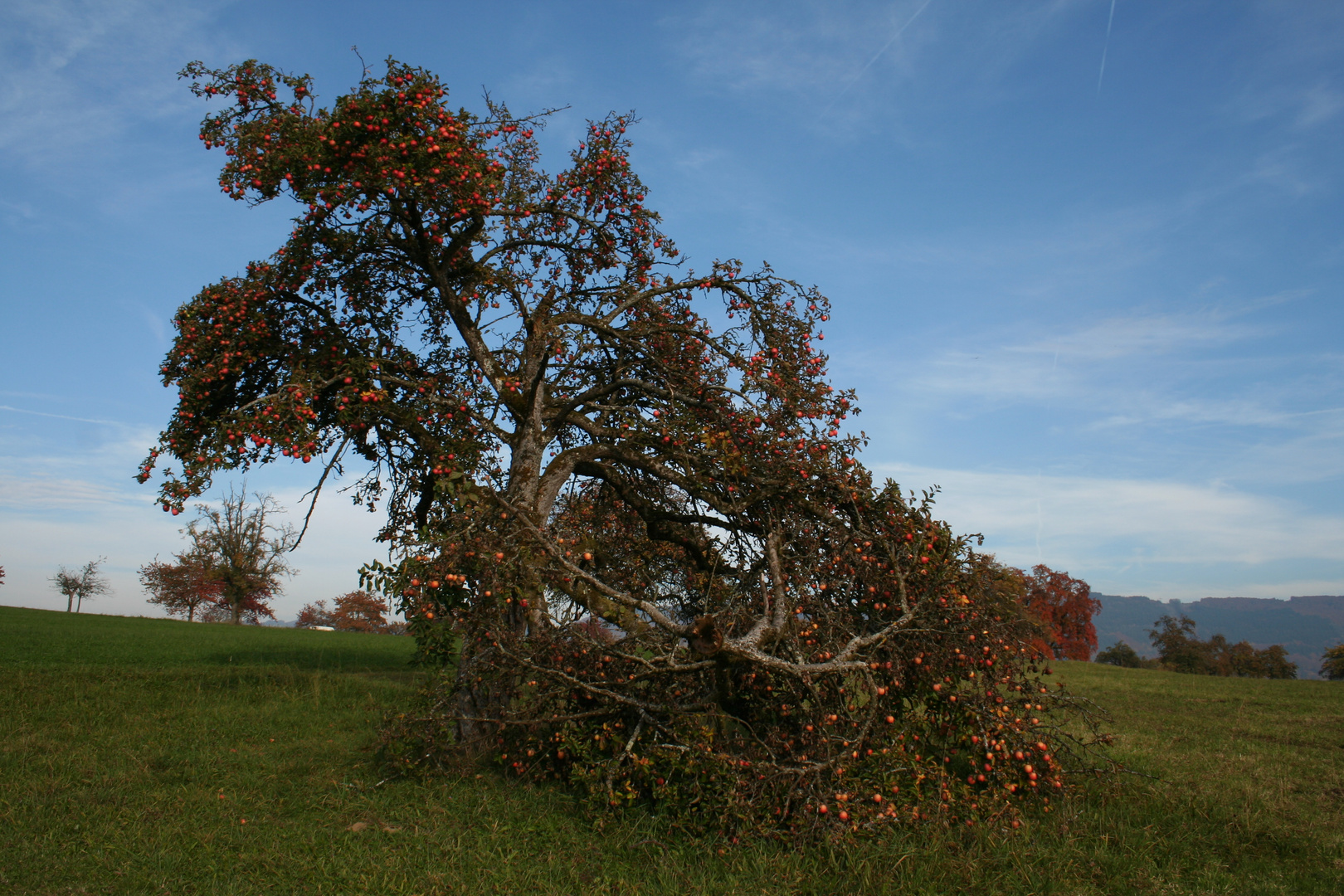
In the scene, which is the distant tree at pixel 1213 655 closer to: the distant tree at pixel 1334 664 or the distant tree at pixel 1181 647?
the distant tree at pixel 1181 647

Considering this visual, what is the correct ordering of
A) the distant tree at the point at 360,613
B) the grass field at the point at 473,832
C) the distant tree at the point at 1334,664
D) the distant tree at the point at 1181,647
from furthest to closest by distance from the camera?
the distant tree at the point at 360,613 < the distant tree at the point at 1181,647 < the distant tree at the point at 1334,664 < the grass field at the point at 473,832

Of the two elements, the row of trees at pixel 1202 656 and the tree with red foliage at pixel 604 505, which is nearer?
→ the tree with red foliage at pixel 604 505

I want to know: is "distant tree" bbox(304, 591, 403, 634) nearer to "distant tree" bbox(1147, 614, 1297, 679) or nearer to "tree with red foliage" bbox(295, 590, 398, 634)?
"tree with red foliage" bbox(295, 590, 398, 634)

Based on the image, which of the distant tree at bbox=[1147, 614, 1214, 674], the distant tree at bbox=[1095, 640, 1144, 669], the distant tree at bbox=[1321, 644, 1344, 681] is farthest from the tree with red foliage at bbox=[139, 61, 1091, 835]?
the distant tree at bbox=[1095, 640, 1144, 669]

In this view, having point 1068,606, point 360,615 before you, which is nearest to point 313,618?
point 360,615

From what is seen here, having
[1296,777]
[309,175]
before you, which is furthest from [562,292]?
[1296,777]

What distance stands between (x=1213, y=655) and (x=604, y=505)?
58237 mm

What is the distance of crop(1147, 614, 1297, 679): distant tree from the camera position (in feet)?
143

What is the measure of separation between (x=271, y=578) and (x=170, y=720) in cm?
4210

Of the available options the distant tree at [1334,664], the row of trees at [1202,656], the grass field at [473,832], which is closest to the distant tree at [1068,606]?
the row of trees at [1202,656]

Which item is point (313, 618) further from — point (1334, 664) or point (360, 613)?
point (1334, 664)

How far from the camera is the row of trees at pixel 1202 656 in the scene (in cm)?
4369

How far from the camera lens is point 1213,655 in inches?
2037

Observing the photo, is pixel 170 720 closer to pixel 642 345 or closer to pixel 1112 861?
pixel 642 345
